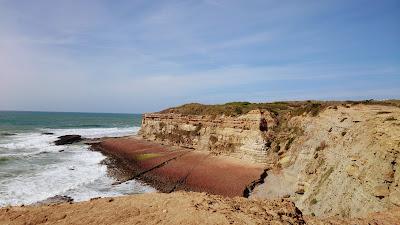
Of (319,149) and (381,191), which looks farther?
(319,149)

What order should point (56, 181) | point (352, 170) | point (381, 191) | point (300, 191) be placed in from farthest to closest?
point (56, 181), point (300, 191), point (352, 170), point (381, 191)

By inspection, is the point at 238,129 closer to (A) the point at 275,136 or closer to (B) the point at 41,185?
(A) the point at 275,136

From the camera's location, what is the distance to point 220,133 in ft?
139

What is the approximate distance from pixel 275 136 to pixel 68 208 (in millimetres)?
26801

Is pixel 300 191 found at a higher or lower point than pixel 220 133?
lower

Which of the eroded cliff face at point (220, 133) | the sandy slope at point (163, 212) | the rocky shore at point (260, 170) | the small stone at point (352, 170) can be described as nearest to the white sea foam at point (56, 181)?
the rocky shore at point (260, 170)

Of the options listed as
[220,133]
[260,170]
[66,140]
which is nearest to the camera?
[260,170]

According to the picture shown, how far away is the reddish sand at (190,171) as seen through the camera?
28.7 meters

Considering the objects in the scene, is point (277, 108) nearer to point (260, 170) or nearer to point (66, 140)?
point (260, 170)

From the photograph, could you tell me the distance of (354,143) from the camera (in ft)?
64.2

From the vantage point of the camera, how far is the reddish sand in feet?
94.1

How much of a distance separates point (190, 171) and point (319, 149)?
13.4 meters

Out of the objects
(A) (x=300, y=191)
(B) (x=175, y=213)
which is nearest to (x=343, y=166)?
(A) (x=300, y=191)

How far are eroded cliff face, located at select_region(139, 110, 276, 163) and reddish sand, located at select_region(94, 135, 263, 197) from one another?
180cm
